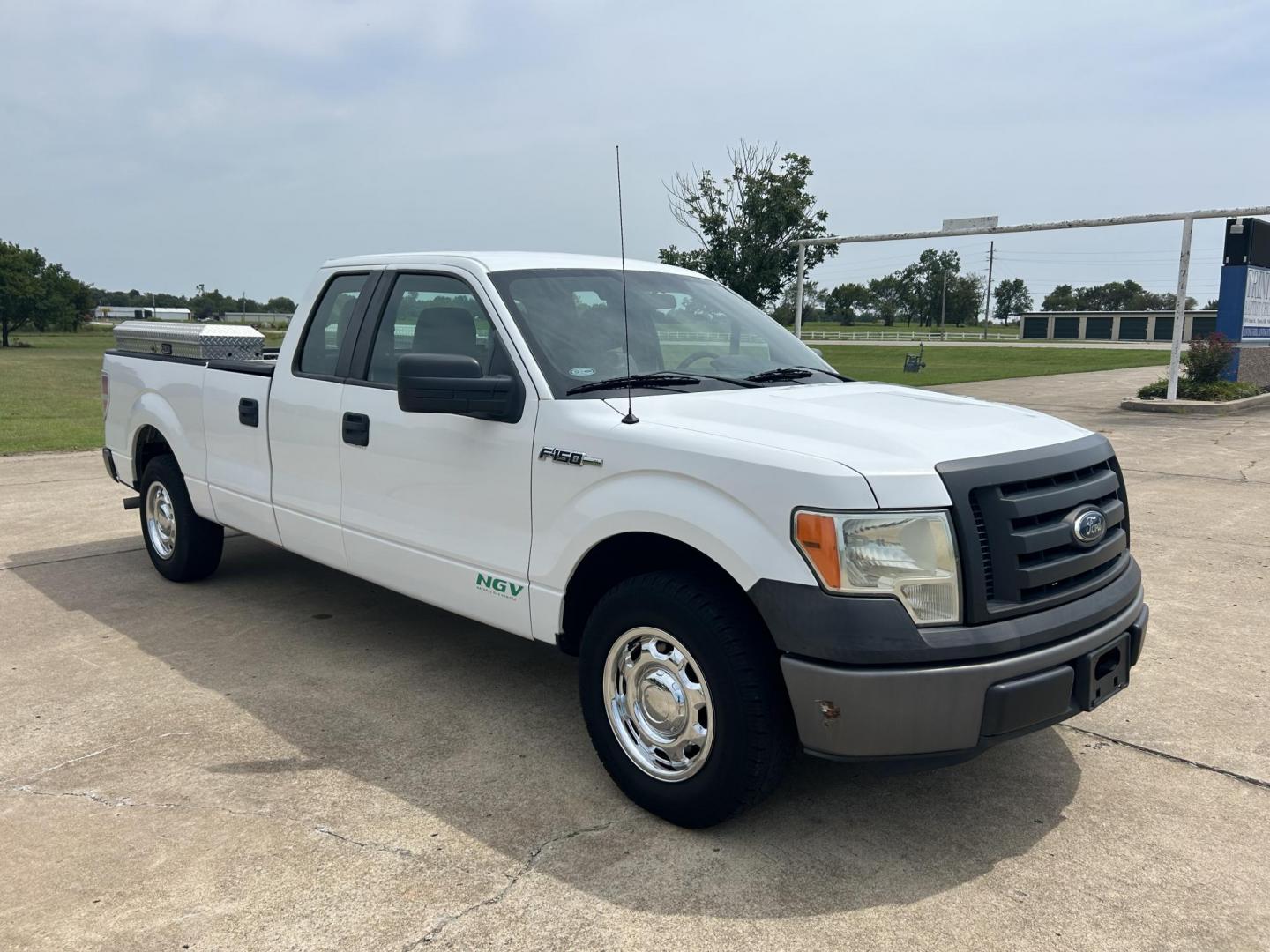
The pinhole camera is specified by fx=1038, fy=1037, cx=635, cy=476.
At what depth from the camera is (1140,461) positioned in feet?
39.1

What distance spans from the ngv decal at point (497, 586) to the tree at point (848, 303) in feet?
341

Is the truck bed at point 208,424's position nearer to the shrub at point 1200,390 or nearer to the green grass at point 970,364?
the shrub at point 1200,390

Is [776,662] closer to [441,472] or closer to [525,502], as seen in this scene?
[525,502]

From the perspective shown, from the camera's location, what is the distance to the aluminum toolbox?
620 cm

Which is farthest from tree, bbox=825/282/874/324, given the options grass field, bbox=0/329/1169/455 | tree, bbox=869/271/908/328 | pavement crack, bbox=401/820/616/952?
pavement crack, bbox=401/820/616/952

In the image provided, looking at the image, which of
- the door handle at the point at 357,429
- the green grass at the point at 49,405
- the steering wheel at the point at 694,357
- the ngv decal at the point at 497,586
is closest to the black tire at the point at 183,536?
the door handle at the point at 357,429

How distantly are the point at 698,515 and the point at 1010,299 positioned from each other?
14369cm

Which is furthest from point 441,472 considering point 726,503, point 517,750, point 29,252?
point 29,252

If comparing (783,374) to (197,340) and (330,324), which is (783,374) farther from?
(197,340)

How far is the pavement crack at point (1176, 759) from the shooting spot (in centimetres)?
379

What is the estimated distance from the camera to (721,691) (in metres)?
3.13

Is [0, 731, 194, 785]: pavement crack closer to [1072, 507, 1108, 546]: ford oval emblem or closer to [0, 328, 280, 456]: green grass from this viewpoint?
[1072, 507, 1108, 546]: ford oval emblem

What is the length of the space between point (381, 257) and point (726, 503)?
259 cm

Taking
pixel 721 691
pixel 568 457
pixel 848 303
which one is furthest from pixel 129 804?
pixel 848 303
